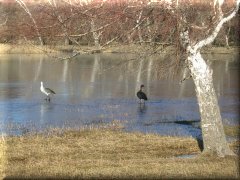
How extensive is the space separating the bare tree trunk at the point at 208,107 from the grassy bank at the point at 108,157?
1.07ft

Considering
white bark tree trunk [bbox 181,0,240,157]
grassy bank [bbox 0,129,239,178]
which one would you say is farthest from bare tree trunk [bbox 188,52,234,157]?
grassy bank [bbox 0,129,239,178]

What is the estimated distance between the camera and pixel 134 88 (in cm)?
2545

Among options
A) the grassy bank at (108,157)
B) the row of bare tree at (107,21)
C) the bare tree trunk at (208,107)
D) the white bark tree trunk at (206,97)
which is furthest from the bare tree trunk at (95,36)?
the grassy bank at (108,157)

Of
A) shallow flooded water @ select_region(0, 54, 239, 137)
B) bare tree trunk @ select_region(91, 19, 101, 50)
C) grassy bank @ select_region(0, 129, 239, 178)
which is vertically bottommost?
grassy bank @ select_region(0, 129, 239, 178)

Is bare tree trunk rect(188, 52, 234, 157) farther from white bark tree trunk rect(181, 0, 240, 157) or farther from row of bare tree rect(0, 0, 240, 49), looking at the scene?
row of bare tree rect(0, 0, 240, 49)

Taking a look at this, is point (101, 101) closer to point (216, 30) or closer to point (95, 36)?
point (95, 36)

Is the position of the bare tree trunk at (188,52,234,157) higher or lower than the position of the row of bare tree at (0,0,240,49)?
lower

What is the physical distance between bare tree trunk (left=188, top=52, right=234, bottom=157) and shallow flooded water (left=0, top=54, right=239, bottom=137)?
306cm

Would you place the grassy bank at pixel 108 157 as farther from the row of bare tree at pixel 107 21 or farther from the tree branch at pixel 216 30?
the row of bare tree at pixel 107 21

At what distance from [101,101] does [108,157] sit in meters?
10.6

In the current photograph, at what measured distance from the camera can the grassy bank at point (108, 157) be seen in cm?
821

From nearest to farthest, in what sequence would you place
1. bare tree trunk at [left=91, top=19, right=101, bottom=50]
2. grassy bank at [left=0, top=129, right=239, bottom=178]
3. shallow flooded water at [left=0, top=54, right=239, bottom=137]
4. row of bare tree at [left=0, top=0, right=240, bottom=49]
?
grassy bank at [left=0, top=129, right=239, bottom=178] < row of bare tree at [left=0, top=0, right=240, bottom=49] < bare tree trunk at [left=91, top=19, right=101, bottom=50] < shallow flooded water at [left=0, top=54, right=239, bottom=137]

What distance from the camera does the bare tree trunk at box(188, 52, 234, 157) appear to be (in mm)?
10055

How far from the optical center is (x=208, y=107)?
10141 mm
